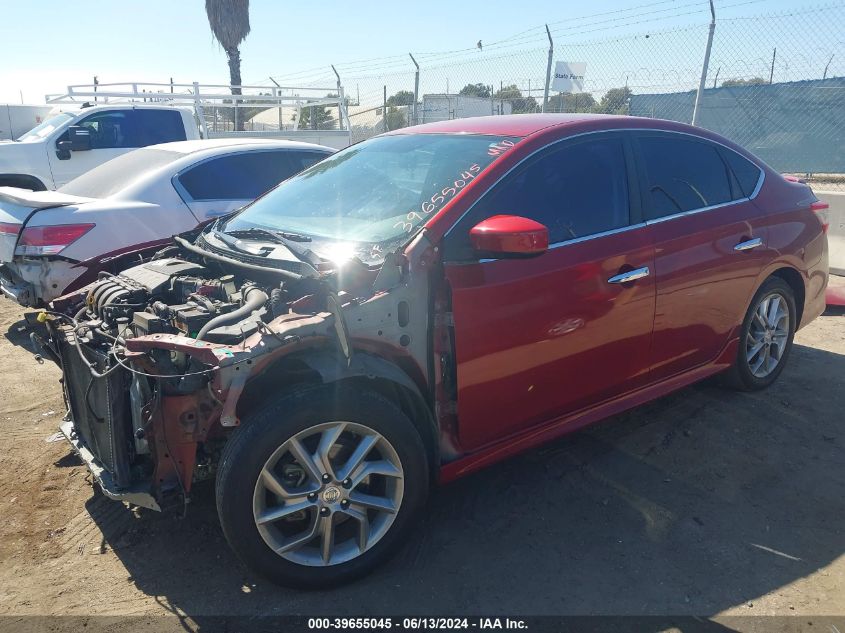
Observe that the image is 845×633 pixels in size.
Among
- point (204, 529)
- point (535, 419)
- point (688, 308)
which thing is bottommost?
point (204, 529)

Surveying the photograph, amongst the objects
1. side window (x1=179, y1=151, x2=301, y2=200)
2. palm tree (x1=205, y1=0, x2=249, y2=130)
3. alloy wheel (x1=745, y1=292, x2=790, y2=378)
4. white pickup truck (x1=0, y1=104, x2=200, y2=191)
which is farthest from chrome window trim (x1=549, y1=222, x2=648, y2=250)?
palm tree (x1=205, y1=0, x2=249, y2=130)

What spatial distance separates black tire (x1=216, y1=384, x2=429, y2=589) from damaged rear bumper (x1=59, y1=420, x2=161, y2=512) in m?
0.35

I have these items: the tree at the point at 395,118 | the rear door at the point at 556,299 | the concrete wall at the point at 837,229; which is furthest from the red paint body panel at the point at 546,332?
the tree at the point at 395,118

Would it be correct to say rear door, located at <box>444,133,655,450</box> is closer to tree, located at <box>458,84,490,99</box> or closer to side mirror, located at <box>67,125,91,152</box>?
side mirror, located at <box>67,125,91,152</box>

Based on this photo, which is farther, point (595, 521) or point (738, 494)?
point (738, 494)

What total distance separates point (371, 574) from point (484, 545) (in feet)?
1.77

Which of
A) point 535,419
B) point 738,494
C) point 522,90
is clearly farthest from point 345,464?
point 522,90

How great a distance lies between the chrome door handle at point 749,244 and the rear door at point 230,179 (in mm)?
3669

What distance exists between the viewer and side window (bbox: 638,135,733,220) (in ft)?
12.0

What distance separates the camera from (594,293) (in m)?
3.24

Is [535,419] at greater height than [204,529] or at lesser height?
greater

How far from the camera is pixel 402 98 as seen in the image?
1396cm

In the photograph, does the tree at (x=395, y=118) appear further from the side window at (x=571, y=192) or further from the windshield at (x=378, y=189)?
the side window at (x=571, y=192)

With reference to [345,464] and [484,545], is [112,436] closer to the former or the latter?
[345,464]
